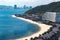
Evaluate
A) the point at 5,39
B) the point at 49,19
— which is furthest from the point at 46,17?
the point at 5,39

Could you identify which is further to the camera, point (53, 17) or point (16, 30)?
point (53, 17)

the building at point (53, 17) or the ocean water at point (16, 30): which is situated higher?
the building at point (53, 17)

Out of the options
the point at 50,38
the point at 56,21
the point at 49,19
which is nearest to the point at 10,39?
the point at 50,38

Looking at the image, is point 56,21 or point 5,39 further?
point 56,21

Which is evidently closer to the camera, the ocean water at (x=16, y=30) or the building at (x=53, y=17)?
the ocean water at (x=16, y=30)

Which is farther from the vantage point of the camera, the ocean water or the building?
the building

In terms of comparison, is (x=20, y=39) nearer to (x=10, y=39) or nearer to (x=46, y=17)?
(x=10, y=39)

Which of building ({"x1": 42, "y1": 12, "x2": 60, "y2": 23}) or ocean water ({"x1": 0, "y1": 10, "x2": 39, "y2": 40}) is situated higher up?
building ({"x1": 42, "y1": 12, "x2": 60, "y2": 23})

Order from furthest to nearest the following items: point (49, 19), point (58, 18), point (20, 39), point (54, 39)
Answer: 1. point (49, 19)
2. point (58, 18)
3. point (20, 39)
4. point (54, 39)

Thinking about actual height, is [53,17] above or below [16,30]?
above

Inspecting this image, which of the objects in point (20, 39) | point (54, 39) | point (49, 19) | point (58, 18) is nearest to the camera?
point (54, 39)
